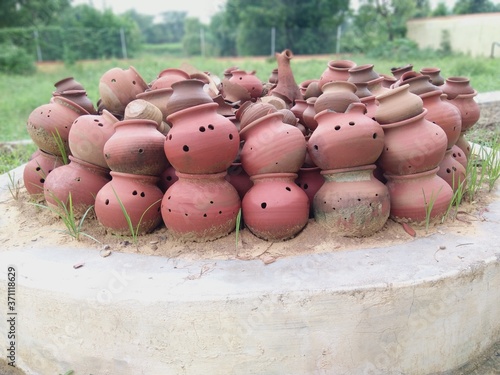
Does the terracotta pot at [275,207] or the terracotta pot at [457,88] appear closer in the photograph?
the terracotta pot at [275,207]

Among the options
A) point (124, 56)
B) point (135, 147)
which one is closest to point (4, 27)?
point (124, 56)

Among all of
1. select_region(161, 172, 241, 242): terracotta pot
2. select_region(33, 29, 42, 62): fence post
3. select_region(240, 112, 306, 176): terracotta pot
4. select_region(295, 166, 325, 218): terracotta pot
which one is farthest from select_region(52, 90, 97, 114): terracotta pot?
select_region(33, 29, 42, 62): fence post

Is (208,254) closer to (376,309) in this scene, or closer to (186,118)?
(186,118)

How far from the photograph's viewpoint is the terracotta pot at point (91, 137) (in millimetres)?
1879

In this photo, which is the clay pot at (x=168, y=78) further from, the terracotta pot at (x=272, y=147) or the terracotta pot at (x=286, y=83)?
the terracotta pot at (x=272, y=147)

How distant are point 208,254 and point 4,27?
21444 mm

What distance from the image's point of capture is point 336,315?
1.46 m

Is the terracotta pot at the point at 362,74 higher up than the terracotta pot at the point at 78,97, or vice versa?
the terracotta pot at the point at 362,74

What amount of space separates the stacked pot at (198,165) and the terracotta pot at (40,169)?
30.9 inches

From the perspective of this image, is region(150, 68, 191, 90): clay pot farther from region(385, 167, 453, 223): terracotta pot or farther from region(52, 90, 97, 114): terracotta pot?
region(385, 167, 453, 223): terracotta pot

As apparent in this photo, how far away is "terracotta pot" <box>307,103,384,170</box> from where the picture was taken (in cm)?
167

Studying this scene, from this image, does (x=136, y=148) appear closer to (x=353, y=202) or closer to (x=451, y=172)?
(x=353, y=202)

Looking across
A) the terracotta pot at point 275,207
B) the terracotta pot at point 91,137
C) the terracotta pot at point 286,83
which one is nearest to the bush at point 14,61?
the terracotta pot at point 286,83

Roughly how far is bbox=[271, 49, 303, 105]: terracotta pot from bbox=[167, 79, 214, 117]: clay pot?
0.78 m
